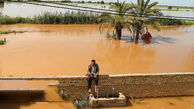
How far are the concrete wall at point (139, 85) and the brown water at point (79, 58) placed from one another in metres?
0.32

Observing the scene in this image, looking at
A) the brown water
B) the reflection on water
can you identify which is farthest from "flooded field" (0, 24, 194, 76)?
the reflection on water

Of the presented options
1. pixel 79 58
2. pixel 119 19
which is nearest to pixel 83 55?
pixel 79 58

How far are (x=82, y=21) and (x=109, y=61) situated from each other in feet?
38.7

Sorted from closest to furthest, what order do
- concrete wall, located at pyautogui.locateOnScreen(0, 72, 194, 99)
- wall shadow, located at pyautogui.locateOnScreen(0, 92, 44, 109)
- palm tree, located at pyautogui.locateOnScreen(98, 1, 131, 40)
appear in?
1. wall shadow, located at pyautogui.locateOnScreen(0, 92, 44, 109)
2. concrete wall, located at pyautogui.locateOnScreen(0, 72, 194, 99)
3. palm tree, located at pyautogui.locateOnScreen(98, 1, 131, 40)

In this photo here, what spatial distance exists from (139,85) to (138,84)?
68mm

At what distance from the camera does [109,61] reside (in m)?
10.3

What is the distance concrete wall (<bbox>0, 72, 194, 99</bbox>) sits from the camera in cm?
667

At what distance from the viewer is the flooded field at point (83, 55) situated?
8883 mm

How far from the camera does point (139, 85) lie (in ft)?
23.4

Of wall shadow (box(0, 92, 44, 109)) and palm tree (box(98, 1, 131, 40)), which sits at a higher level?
palm tree (box(98, 1, 131, 40))

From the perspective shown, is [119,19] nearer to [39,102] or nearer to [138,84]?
[138,84]

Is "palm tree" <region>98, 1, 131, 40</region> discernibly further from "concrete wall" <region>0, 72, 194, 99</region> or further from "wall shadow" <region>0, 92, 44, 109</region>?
"wall shadow" <region>0, 92, 44, 109</region>

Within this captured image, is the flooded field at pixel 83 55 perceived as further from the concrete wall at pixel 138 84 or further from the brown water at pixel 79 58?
the concrete wall at pixel 138 84

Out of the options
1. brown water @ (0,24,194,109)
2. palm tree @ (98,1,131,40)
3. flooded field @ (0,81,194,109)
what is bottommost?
flooded field @ (0,81,194,109)
